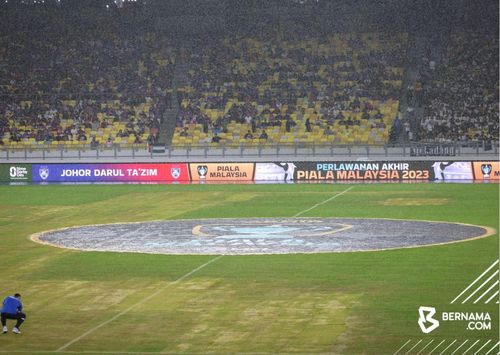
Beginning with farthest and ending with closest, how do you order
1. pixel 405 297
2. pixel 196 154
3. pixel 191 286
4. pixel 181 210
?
pixel 196 154 < pixel 181 210 < pixel 191 286 < pixel 405 297

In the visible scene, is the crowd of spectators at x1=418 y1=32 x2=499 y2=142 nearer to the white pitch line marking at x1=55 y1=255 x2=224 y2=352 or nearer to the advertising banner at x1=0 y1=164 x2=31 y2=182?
the advertising banner at x1=0 y1=164 x2=31 y2=182

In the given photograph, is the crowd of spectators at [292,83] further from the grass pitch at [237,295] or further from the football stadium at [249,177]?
the grass pitch at [237,295]

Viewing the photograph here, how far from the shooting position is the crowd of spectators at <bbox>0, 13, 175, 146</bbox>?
3071 inches

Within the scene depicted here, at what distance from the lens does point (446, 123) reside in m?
72.9

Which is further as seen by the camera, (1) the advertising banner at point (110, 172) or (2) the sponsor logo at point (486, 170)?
(1) the advertising banner at point (110, 172)

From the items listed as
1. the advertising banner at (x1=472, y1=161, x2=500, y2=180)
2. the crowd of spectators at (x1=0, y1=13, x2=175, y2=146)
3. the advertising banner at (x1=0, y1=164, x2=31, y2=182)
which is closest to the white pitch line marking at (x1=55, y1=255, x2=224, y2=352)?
the advertising banner at (x1=472, y1=161, x2=500, y2=180)

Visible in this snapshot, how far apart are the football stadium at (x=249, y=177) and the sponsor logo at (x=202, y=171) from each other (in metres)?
0.11

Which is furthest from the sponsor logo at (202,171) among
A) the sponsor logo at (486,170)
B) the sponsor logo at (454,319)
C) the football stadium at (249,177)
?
the sponsor logo at (454,319)

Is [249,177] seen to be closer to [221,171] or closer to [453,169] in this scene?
[221,171]

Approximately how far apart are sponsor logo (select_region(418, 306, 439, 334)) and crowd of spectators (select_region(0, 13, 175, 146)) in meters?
51.6

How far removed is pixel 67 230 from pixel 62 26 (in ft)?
162

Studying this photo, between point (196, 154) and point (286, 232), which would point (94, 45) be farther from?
point (286, 232)

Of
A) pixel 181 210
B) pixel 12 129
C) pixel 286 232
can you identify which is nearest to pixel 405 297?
pixel 286 232

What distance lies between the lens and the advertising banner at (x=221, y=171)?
6344 cm
